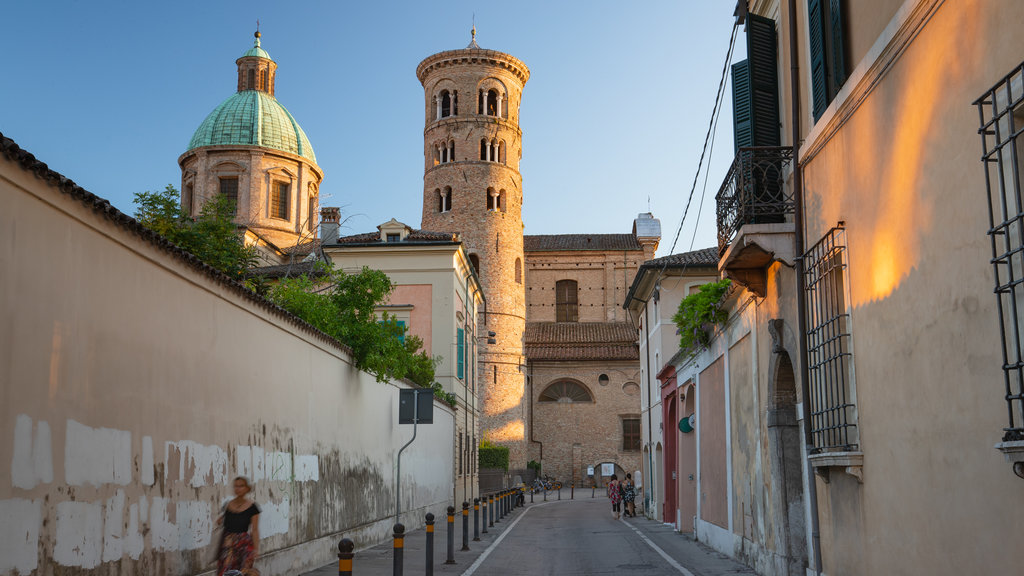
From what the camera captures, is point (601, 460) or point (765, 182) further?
point (601, 460)

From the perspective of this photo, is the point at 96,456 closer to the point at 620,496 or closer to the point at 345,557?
the point at 345,557

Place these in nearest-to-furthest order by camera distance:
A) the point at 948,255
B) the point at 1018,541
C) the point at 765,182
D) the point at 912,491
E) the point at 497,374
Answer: the point at 1018,541
the point at 948,255
the point at 912,491
the point at 765,182
the point at 497,374

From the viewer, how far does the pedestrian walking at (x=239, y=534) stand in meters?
8.41

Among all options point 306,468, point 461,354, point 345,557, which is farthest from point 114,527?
point 461,354

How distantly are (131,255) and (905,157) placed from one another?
21.3ft

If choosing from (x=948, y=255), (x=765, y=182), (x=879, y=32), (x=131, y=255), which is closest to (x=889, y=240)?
(x=948, y=255)

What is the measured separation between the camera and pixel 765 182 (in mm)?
11562

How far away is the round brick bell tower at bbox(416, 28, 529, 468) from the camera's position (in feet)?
182

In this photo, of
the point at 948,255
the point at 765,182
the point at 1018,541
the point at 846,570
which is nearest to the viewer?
the point at 1018,541

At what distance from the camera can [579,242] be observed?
224ft

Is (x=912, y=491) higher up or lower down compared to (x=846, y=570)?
higher up

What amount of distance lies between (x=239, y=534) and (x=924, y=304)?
6240mm

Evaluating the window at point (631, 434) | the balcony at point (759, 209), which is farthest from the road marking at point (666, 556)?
the window at point (631, 434)

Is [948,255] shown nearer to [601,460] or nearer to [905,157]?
[905,157]
